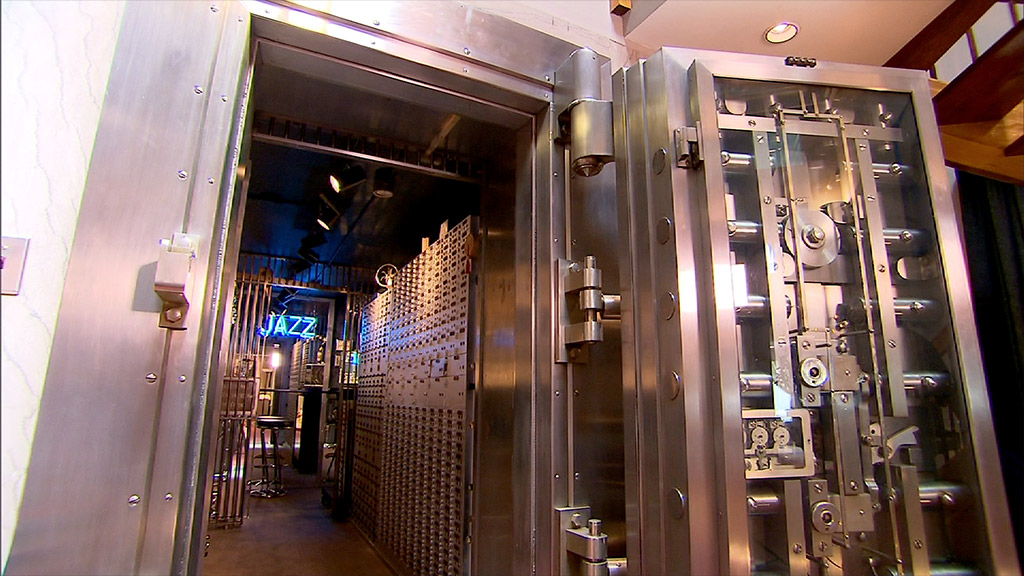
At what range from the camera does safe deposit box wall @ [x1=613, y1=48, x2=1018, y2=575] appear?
3.59 ft

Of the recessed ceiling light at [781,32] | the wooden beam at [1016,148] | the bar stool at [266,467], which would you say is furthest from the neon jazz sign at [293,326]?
the wooden beam at [1016,148]

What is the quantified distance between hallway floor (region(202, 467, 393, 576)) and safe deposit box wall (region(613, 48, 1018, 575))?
317 centimetres

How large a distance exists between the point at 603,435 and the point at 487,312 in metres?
0.88

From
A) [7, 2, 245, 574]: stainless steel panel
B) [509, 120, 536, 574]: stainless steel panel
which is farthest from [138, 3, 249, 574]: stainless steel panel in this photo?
[509, 120, 536, 574]: stainless steel panel

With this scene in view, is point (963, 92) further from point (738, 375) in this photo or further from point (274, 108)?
point (274, 108)

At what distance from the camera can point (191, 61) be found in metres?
1.18

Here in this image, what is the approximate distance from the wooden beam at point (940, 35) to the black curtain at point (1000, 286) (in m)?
0.48

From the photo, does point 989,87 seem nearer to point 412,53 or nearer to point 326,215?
point 412,53

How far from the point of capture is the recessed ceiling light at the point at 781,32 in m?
1.96

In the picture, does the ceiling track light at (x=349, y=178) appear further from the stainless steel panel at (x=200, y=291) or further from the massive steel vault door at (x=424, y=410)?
the stainless steel panel at (x=200, y=291)

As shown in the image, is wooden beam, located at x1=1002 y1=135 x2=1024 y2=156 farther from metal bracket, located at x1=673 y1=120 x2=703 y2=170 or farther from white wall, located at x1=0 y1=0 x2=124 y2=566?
white wall, located at x1=0 y1=0 x2=124 y2=566

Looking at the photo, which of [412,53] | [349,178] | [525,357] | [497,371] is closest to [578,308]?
[525,357]

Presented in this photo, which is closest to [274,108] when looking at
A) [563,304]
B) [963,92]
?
[563,304]

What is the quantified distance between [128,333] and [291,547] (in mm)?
4014
